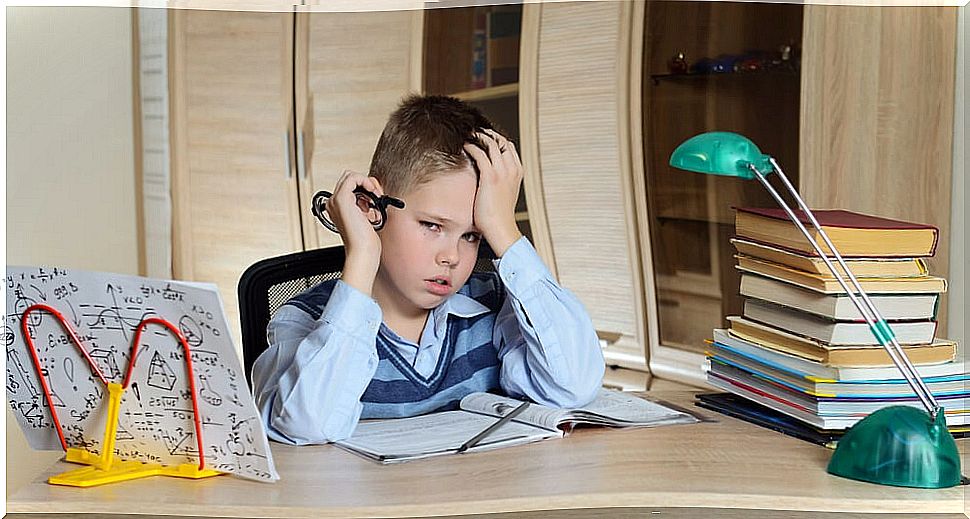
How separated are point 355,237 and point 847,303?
544mm

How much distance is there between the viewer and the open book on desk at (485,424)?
1116mm

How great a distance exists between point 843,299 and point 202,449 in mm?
682

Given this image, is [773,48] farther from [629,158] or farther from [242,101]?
[242,101]

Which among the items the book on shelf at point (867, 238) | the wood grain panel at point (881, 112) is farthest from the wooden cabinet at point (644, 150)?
the book on shelf at point (867, 238)

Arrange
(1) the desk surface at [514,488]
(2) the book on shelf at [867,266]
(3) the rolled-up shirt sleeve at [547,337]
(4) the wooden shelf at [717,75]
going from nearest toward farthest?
(1) the desk surface at [514,488]
(2) the book on shelf at [867,266]
(3) the rolled-up shirt sleeve at [547,337]
(4) the wooden shelf at [717,75]

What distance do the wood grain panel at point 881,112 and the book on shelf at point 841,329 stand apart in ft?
2.47

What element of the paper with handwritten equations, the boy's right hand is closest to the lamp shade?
the boy's right hand

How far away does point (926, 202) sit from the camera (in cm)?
198

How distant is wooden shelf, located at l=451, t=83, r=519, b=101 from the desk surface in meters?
1.98

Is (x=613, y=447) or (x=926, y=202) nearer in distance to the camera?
(x=613, y=447)

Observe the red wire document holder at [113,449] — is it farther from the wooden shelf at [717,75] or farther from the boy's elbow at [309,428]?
the wooden shelf at [717,75]

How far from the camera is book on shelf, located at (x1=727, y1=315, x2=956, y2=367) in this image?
1211 millimetres

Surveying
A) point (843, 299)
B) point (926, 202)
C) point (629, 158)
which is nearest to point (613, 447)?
point (843, 299)

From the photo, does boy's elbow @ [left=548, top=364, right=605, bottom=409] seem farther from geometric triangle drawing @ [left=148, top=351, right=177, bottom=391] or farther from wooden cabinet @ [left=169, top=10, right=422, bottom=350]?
wooden cabinet @ [left=169, top=10, right=422, bottom=350]
